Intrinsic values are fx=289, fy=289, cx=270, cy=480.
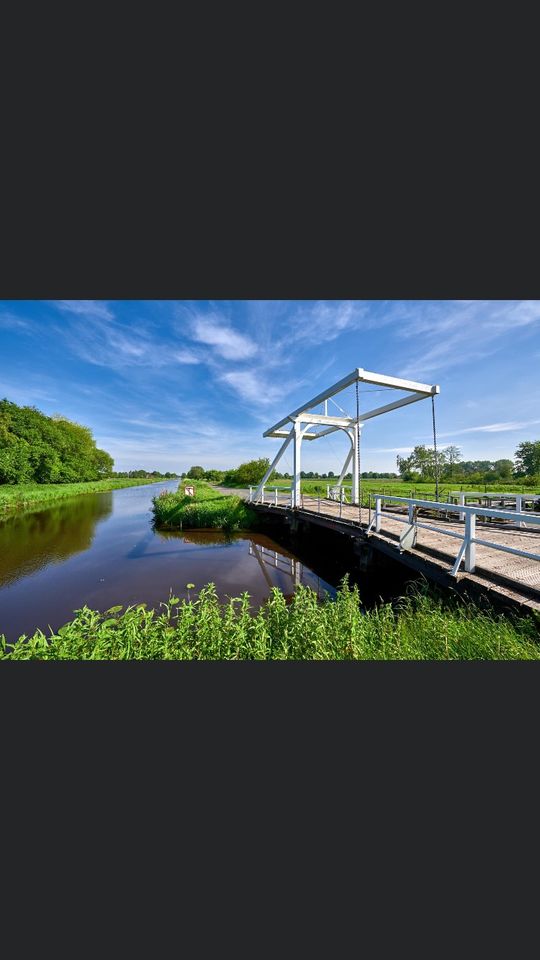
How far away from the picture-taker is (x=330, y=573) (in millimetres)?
7961

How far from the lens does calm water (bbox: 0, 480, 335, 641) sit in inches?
238

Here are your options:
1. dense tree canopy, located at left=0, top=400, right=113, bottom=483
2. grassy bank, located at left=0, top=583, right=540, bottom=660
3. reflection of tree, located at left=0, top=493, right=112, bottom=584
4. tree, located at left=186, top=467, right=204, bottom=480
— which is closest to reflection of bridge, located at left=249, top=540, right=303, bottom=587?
grassy bank, located at left=0, top=583, right=540, bottom=660

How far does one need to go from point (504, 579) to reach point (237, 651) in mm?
3312

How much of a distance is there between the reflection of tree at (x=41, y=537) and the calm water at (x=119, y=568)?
3cm

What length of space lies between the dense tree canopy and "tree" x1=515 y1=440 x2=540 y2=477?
149ft

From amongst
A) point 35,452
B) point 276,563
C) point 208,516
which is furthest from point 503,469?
point 35,452

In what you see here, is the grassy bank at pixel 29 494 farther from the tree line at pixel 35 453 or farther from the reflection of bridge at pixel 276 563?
the reflection of bridge at pixel 276 563

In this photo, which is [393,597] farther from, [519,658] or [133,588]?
[133,588]

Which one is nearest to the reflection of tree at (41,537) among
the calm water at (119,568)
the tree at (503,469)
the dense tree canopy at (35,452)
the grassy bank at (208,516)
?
the calm water at (119,568)

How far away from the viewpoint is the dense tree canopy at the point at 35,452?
2464cm

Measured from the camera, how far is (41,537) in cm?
1214

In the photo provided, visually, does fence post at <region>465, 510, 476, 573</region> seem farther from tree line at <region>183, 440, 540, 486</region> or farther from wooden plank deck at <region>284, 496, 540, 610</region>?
tree line at <region>183, 440, 540, 486</region>

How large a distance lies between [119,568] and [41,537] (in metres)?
6.63

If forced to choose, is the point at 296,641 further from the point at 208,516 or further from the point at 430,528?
the point at 208,516
